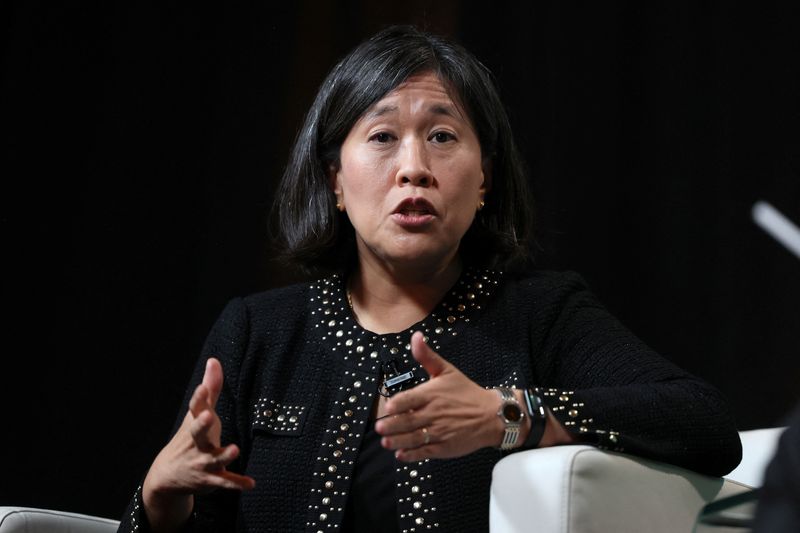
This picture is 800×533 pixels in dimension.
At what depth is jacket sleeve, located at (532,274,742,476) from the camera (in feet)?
4.08

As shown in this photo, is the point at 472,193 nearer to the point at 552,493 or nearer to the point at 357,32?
the point at 552,493

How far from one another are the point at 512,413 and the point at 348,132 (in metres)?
0.60

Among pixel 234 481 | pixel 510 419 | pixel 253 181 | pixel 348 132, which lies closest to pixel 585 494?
pixel 510 419

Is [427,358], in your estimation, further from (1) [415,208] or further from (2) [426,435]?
(1) [415,208]

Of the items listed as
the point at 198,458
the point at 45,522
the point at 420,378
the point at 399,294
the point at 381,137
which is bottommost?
the point at 45,522

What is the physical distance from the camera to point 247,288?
2.36 metres

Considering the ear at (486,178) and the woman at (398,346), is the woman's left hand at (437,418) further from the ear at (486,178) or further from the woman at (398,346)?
the ear at (486,178)

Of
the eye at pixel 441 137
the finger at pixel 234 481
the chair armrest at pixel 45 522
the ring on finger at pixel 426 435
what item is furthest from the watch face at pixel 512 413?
the chair armrest at pixel 45 522

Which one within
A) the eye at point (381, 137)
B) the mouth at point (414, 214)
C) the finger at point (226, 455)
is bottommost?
the finger at point (226, 455)

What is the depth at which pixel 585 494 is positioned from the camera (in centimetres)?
109

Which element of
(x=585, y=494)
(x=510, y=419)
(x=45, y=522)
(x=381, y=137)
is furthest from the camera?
(x=381, y=137)

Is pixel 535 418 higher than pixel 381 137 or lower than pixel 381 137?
lower

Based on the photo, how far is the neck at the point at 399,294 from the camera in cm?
162

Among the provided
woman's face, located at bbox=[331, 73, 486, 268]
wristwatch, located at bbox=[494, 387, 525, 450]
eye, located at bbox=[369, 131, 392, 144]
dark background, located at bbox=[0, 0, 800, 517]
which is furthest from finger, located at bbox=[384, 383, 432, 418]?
dark background, located at bbox=[0, 0, 800, 517]
